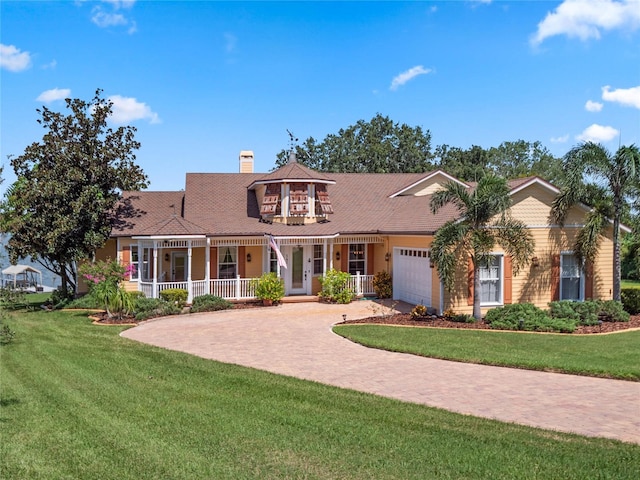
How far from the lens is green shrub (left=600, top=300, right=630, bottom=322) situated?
17438mm

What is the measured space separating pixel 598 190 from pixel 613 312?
442cm

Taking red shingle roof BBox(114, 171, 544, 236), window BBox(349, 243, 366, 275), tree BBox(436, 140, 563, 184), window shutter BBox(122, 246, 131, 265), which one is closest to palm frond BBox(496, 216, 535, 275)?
red shingle roof BBox(114, 171, 544, 236)

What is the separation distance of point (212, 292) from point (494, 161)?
52.6 m

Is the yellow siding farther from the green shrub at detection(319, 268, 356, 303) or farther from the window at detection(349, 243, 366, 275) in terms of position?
the window at detection(349, 243, 366, 275)

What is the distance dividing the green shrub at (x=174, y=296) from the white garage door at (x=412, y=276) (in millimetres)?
8537

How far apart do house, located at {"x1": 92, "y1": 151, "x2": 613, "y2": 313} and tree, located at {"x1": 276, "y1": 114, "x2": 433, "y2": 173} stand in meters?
24.5

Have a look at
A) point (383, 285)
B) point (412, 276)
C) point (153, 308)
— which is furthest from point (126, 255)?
point (412, 276)

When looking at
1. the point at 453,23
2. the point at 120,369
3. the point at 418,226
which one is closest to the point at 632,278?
the point at 418,226

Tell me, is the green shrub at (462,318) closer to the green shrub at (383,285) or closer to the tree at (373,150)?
the green shrub at (383,285)

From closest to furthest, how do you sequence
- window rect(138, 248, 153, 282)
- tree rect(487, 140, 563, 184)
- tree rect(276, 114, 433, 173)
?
1. window rect(138, 248, 153, 282)
2. tree rect(276, 114, 433, 173)
3. tree rect(487, 140, 563, 184)

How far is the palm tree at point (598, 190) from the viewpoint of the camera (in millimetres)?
Result: 18203

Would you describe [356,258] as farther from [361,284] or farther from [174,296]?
[174,296]

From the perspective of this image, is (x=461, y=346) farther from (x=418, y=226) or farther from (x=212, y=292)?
(x=212, y=292)

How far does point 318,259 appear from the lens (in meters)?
23.6
